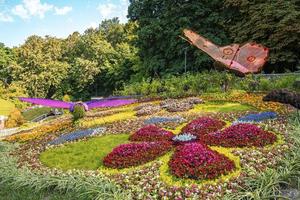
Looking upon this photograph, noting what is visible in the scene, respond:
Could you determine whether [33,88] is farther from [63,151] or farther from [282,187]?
[282,187]

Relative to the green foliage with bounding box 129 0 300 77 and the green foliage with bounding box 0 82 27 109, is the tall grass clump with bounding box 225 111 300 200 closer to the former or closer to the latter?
the green foliage with bounding box 129 0 300 77

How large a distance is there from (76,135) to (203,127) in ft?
15.4

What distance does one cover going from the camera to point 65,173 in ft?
32.1

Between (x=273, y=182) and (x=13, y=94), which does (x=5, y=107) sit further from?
(x=273, y=182)

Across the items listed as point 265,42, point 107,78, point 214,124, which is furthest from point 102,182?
point 107,78

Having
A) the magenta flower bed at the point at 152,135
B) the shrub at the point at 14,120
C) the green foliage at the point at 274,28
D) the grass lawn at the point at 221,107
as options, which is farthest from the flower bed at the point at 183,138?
the shrub at the point at 14,120

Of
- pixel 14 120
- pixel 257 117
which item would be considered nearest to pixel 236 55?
pixel 257 117

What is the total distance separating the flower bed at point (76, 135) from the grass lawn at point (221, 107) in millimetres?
4349

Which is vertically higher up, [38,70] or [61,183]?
[38,70]

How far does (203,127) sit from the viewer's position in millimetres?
11898

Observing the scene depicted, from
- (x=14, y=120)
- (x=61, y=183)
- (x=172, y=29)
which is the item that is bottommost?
(x=14, y=120)

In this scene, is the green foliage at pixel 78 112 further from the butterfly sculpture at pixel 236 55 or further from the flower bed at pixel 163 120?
the butterfly sculpture at pixel 236 55

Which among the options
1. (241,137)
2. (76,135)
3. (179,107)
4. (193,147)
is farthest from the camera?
(179,107)

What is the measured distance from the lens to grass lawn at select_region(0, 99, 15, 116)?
41562 millimetres
